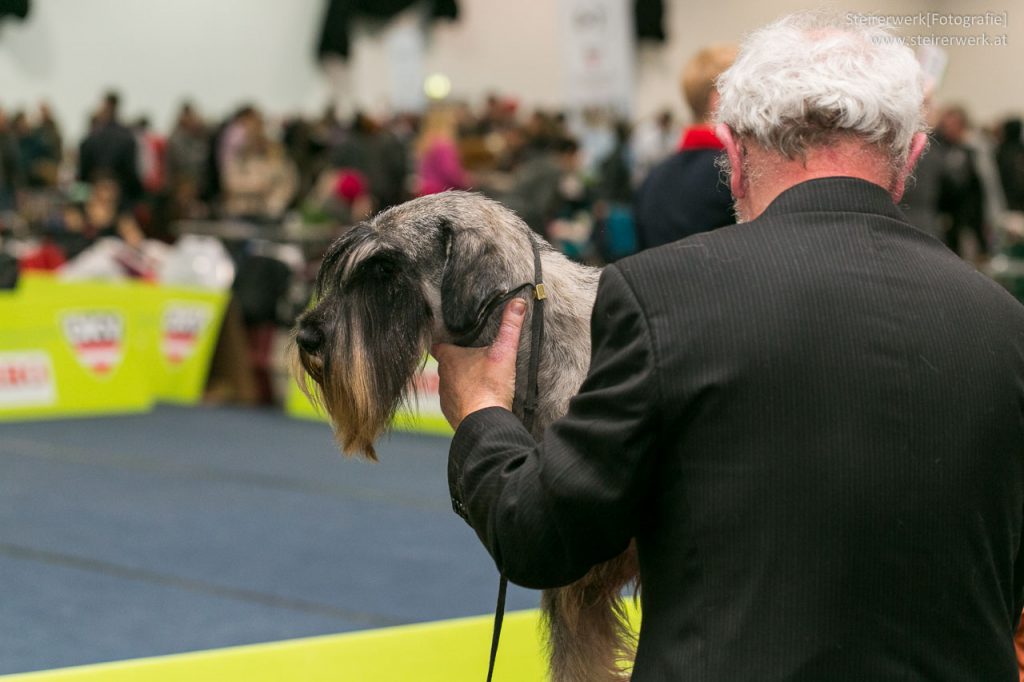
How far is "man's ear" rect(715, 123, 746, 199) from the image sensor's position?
64.4 inches

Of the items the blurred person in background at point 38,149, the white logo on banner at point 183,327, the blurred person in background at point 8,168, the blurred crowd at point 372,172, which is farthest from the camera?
Answer: the blurred person in background at point 38,149

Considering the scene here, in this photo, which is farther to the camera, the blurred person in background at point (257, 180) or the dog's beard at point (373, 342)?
the blurred person in background at point (257, 180)

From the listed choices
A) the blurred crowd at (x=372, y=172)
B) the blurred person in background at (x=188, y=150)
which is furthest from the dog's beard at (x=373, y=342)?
the blurred person in background at (x=188, y=150)

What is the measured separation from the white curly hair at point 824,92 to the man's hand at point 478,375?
1.56 feet

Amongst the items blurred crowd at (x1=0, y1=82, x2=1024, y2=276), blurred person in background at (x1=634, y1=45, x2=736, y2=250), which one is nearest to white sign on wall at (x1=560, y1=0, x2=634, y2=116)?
blurred crowd at (x1=0, y1=82, x2=1024, y2=276)

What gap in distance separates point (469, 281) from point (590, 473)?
0.63 metres

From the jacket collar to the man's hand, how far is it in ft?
1.51

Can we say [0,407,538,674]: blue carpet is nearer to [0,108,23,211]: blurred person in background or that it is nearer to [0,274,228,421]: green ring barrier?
[0,274,228,421]: green ring barrier

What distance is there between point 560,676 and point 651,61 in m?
19.7

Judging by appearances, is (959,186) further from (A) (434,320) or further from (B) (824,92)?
(B) (824,92)

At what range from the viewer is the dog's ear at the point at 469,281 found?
2.02m

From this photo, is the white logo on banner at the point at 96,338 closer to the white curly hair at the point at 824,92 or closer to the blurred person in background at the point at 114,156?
the blurred person in background at the point at 114,156

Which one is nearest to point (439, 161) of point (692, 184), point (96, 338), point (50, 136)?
point (96, 338)

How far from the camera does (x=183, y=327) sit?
30.1 ft
